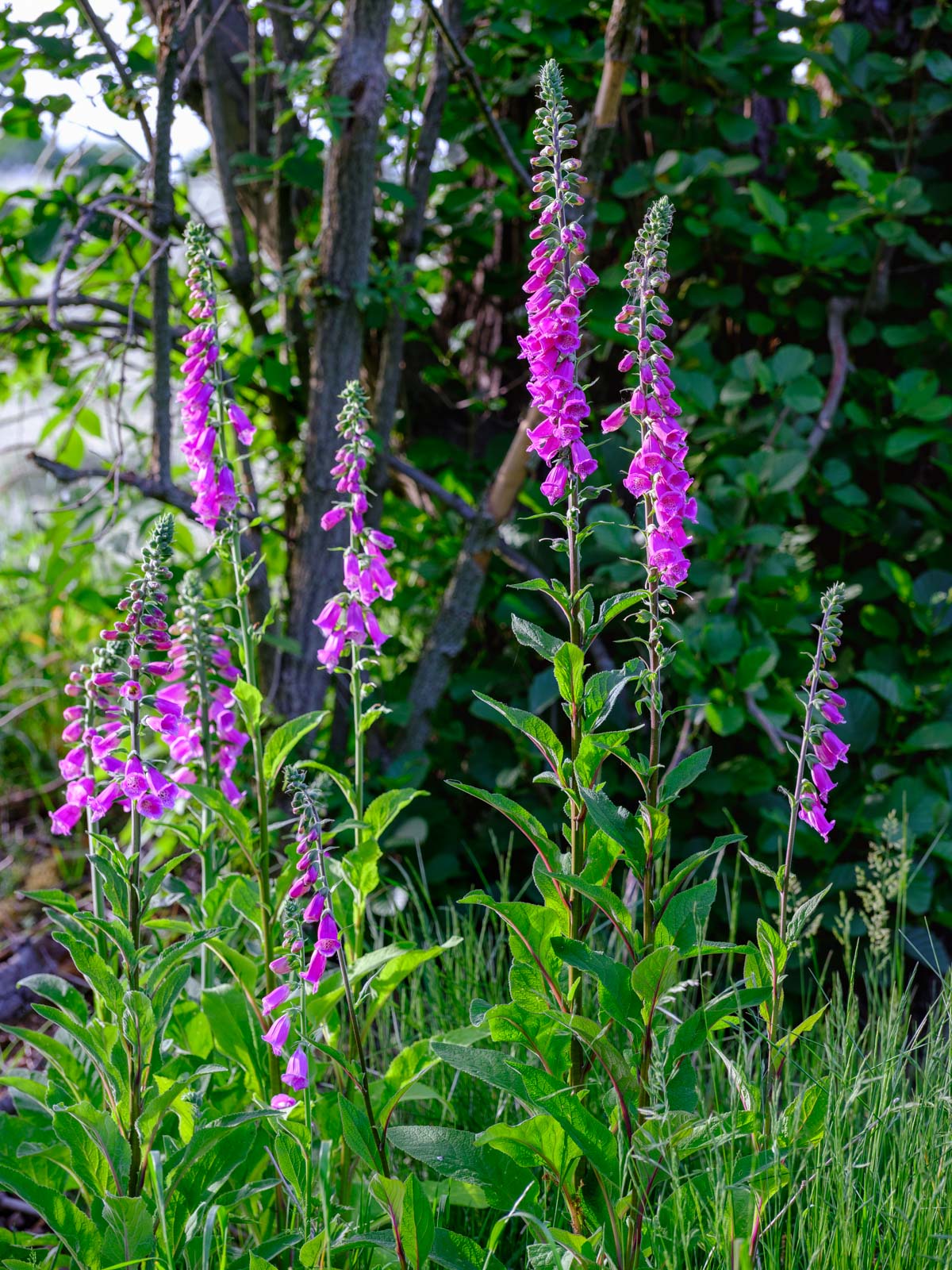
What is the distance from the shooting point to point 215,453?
189 centimetres

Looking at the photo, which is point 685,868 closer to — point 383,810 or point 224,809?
point 383,810

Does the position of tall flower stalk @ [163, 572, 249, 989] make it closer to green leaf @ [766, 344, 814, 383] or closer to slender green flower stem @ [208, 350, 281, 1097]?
slender green flower stem @ [208, 350, 281, 1097]

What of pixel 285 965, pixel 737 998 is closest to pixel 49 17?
pixel 285 965

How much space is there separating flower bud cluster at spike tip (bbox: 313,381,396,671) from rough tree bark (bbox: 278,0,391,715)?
1.17 metres

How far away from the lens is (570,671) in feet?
4.61

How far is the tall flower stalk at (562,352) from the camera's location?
4.55 feet

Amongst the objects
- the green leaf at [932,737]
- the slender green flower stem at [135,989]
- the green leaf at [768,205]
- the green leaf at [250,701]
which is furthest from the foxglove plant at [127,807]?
the green leaf at [768,205]

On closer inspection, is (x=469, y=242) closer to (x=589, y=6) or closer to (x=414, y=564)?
(x=589, y=6)

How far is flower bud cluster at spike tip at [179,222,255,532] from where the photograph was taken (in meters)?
1.76

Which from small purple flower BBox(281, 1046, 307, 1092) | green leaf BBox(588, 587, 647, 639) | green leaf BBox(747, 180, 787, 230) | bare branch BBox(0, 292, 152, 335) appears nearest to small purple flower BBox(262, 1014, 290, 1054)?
small purple flower BBox(281, 1046, 307, 1092)

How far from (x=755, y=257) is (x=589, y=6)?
86 centimetres

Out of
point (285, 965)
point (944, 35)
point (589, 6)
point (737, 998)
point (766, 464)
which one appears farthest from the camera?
point (944, 35)

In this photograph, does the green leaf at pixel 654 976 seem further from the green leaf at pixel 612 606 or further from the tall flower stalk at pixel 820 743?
the green leaf at pixel 612 606

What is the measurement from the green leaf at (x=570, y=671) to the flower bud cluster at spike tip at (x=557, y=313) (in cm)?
21
